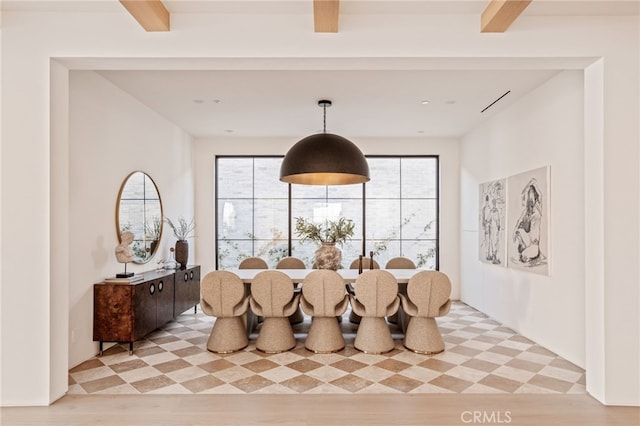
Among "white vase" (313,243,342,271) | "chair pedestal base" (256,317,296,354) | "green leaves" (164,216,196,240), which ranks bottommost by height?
"chair pedestal base" (256,317,296,354)

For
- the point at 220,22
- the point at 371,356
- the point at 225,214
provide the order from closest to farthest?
the point at 220,22 → the point at 371,356 → the point at 225,214

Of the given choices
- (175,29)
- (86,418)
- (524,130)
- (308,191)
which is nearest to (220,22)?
(175,29)

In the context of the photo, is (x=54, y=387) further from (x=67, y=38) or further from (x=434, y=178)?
(x=434, y=178)

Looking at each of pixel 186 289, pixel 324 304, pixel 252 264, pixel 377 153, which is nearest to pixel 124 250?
pixel 186 289

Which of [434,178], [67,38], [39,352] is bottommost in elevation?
[39,352]

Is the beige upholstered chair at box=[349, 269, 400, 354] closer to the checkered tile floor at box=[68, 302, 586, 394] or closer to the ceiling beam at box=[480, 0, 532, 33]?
the checkered tile floor at box=[68, 302, 586, 394]

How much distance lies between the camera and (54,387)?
10.1 ft

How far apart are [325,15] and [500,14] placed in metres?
1.15

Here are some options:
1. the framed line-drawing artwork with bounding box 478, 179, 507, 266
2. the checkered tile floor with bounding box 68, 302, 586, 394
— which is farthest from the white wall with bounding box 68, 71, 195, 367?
the framed line-drawing artwork with bounding box 478, 179, 507, 266

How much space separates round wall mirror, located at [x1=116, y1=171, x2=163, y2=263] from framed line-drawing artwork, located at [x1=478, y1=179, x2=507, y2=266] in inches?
177

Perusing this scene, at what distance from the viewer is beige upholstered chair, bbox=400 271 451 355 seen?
163 inches

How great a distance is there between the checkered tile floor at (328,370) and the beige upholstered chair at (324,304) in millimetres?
127

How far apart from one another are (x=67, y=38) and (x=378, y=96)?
10.4ft

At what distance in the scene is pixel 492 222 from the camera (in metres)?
5.69
